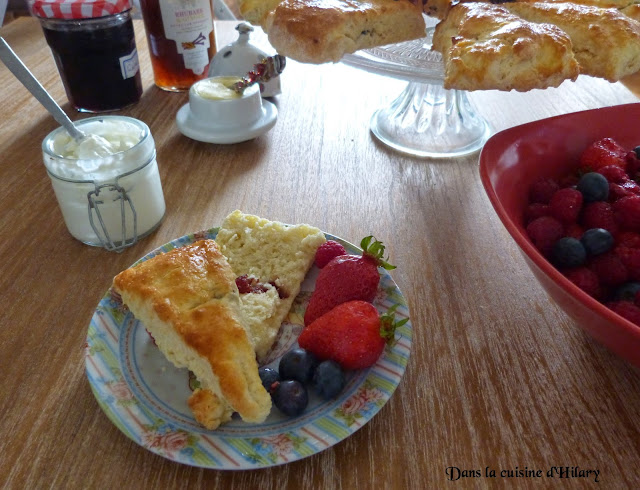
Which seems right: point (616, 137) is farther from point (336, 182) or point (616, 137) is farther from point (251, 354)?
point (251, 354)

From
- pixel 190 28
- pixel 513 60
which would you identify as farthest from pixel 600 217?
pixel 190 28

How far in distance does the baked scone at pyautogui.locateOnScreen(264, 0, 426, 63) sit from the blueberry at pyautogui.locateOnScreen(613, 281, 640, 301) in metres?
0.46

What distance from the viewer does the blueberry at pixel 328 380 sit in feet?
1.78

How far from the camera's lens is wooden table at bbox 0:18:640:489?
52 centimetres

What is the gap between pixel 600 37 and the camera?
64 cm

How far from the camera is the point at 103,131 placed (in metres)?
0.80

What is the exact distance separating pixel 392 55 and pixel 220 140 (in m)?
0.40

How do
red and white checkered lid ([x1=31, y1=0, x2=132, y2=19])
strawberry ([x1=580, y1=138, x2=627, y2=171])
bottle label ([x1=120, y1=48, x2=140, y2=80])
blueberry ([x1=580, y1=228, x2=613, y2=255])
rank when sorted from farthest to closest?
bottle label ([x1=120, y1=48, x2=140, y2=80])
red and white checkered lid ([x1=31, y1=0, x2=132, y2=19])
strawberry ([x1=580, y1=138, x2=627, y2=171])
blueberry ([x1=580, y1=228, x2=613, y2=255])

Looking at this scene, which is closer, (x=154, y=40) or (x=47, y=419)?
(x=47, y=419)

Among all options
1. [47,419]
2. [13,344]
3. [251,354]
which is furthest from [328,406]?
[13,344]

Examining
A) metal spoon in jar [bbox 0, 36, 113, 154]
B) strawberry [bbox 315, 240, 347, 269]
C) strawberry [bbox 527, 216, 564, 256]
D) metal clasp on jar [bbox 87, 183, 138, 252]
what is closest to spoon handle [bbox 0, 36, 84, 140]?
metal spoon in jar [bbox 0, 36, 113, 154]

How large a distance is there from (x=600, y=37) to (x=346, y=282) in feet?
1.49

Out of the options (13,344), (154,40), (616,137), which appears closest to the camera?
(13,344)

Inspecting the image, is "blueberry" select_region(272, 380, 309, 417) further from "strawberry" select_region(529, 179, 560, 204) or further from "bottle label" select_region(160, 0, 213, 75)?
"bottle label" select_region(160, 0, 213, 75)
